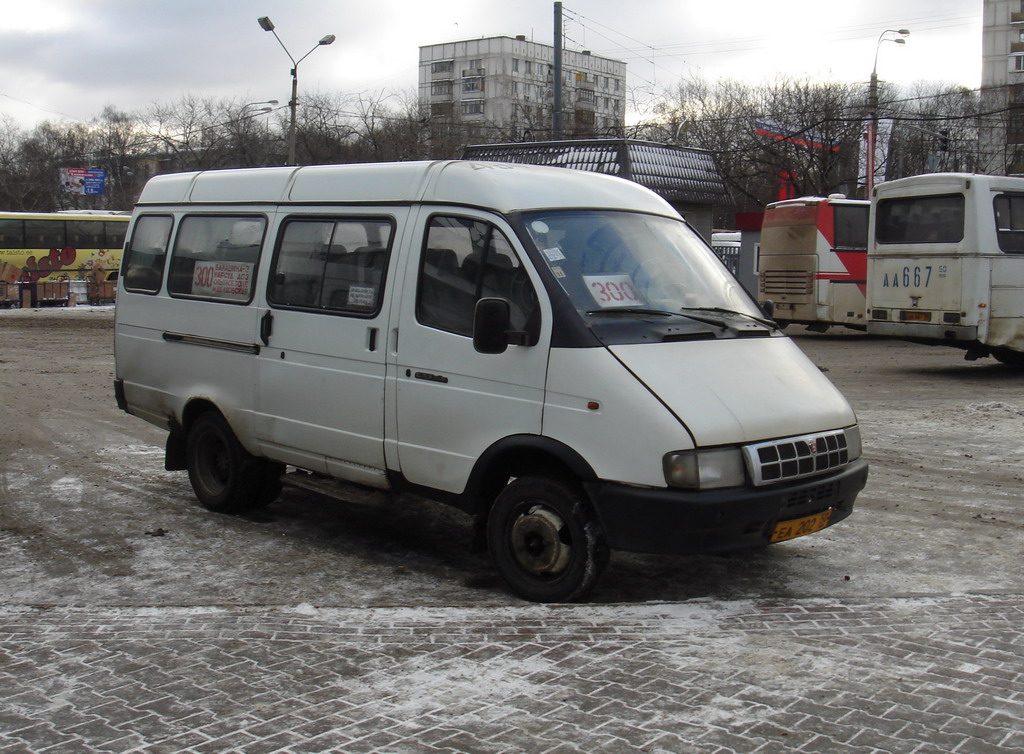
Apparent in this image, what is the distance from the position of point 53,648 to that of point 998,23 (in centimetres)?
11900

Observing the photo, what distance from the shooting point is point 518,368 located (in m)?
5.78

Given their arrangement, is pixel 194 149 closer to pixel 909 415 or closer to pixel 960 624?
pixel 909 415

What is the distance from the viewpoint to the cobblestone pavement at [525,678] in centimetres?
404

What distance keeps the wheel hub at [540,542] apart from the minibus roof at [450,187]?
1.64 meters

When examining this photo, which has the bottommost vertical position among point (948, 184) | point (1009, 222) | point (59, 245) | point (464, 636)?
point (464, 636)

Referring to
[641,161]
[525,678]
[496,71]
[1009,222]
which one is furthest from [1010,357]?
[496,71]

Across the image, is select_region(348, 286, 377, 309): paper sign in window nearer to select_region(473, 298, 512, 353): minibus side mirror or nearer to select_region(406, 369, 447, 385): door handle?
select_region(406, 369, 447, 385): door handle

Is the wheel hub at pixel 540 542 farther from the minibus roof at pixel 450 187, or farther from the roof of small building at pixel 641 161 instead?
the roof of small building at pixel 641 161

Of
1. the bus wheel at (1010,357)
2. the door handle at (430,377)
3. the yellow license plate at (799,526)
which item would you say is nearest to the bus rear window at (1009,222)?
the bus wheel at (1010,357)

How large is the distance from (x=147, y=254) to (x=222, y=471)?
1885mm

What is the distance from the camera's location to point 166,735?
4.06m

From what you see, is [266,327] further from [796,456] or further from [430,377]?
[796,456]

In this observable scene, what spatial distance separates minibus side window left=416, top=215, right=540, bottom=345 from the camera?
584 cm

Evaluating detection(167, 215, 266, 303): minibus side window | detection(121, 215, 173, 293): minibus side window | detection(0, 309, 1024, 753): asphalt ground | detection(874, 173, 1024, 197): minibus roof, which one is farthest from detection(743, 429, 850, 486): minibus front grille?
detection(874, 173, 1024, 197): minibus roof
